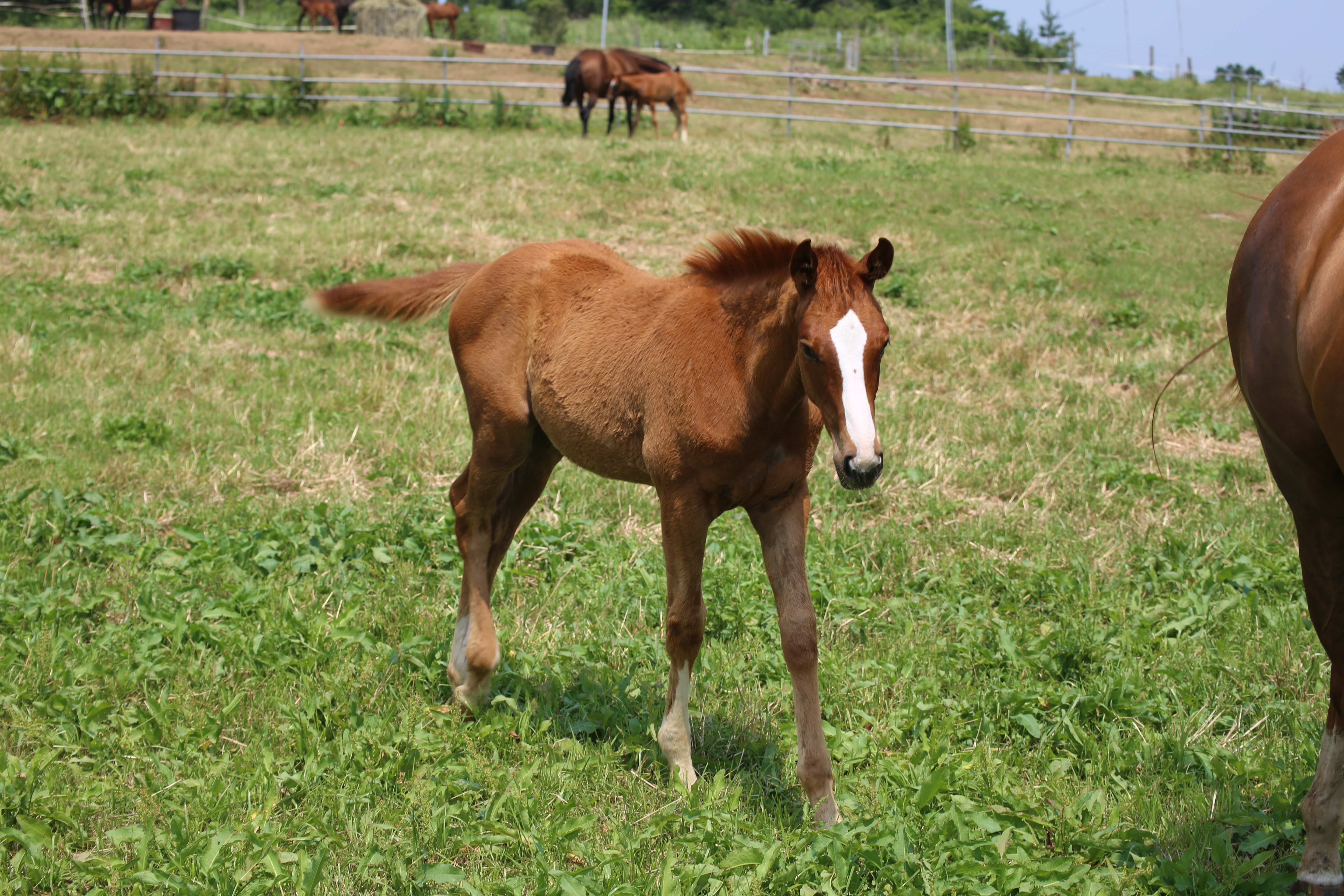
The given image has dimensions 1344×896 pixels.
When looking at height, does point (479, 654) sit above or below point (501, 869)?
above

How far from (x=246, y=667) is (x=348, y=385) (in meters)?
3.61

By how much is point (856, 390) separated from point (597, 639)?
198cm

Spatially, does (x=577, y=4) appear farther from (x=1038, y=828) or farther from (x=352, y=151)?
(x=1038, y=828)

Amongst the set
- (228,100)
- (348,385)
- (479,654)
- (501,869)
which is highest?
(228,100)

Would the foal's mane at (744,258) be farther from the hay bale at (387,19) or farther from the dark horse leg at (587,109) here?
the hay bale at (387,19)

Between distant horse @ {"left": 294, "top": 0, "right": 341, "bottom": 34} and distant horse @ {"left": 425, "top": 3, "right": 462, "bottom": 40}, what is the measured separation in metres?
3.08

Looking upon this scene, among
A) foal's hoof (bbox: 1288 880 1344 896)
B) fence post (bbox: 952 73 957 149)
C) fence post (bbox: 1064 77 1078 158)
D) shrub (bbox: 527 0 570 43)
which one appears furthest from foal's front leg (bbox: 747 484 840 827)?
shrub (bbox: 527 0 570 43)

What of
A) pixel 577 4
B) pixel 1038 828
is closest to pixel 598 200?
pixel 1038 828

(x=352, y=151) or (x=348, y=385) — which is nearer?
(x=348, y=385)

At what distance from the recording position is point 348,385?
7.22 metres

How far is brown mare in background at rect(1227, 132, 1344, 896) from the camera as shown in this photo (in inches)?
111

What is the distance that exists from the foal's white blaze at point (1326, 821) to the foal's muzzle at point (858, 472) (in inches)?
60.8

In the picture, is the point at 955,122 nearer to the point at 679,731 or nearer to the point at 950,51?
the point at 950,51

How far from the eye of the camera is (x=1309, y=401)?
282 centimetres
